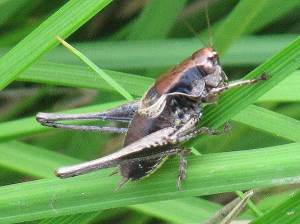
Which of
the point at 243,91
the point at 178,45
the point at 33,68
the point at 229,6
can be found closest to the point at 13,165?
the point at 33,68

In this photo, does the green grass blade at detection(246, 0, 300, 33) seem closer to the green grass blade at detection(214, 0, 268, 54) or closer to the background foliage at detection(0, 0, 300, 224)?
the background foliage at detection(0, 0, 300, 224)

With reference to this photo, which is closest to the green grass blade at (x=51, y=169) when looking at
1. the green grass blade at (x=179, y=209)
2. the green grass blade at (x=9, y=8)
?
the green grass blade at (x=179, y=209)

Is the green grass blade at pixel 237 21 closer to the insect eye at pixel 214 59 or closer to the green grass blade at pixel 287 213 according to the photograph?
the insect eye at pixel 214 59

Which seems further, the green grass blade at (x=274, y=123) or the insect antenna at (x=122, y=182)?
the green grass blade at (x=274, y=123)

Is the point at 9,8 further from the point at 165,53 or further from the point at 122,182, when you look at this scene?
the point at 122,182

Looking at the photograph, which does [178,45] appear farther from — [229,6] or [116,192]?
[116,192]
